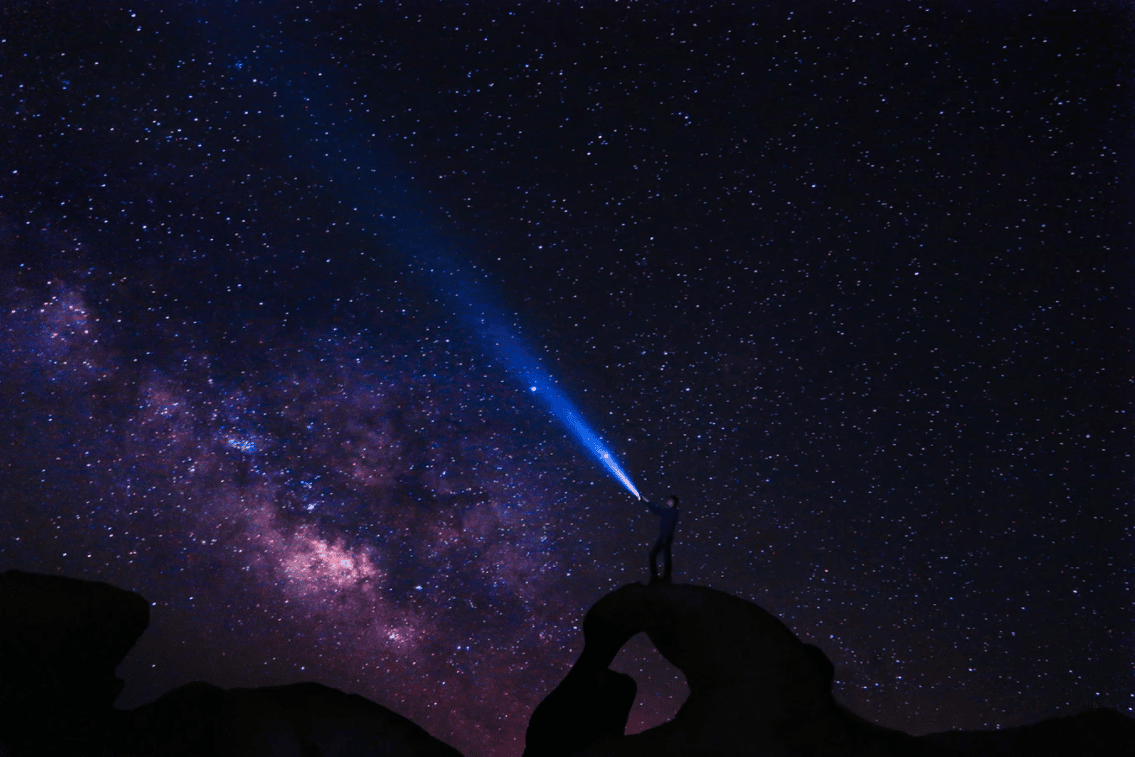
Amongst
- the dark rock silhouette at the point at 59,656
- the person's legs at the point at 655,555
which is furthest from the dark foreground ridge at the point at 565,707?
the person's legs at the point at 655,555

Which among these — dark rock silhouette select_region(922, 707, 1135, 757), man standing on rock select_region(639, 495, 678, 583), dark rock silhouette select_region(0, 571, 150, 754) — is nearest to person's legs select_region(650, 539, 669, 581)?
man standing on rock select_region(639, 495, 678, 583)

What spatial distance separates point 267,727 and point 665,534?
653 centimetres

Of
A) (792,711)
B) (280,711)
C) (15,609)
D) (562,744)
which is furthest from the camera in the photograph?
(280,711)

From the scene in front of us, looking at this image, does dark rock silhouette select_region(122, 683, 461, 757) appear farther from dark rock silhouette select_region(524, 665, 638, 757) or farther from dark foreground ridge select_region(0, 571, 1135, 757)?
dark rock silhouette select_region(524, 665, 638, 757)

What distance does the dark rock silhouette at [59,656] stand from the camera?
905cm

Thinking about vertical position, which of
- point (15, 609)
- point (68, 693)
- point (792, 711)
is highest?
point (792, 711)

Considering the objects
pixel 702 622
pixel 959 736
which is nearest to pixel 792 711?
pixel 702 622

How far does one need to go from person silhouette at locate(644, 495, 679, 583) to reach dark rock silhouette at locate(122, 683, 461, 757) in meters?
4.00

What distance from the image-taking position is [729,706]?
27.6ft

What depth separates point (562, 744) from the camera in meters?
10.2

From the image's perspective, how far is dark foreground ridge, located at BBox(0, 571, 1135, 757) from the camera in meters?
8.45

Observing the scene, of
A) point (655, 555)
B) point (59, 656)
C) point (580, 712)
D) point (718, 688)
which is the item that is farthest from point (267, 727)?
point (718, 688)

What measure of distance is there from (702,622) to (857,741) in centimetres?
220

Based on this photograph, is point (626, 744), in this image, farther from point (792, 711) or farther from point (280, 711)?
point (280, 711)
